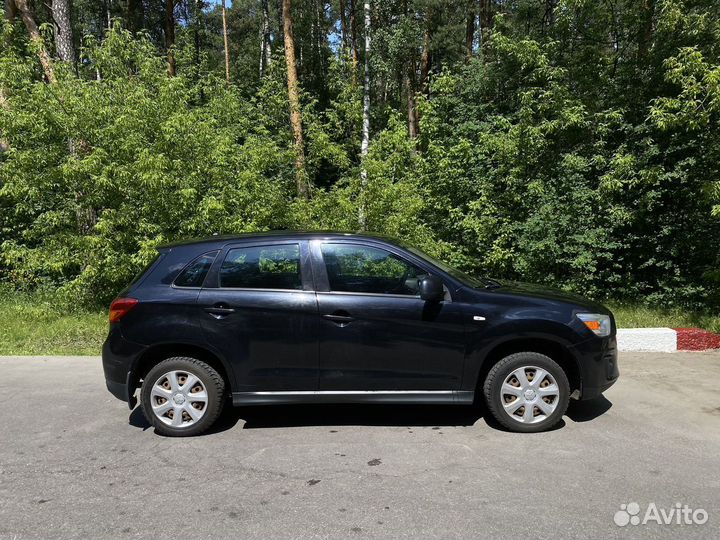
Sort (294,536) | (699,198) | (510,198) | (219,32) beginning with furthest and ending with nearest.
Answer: (219,32) < (510,198) < (699,198) < (294,536)

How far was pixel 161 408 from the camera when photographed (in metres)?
4.69

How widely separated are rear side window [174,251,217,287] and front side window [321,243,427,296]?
3.36 ft

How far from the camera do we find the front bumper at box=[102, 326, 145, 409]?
4.70 metres

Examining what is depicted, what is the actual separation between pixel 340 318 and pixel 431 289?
31.6 inches

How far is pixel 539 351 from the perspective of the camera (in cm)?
482

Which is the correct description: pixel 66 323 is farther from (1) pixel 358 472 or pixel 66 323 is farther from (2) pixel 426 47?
(2) pixel 426 47

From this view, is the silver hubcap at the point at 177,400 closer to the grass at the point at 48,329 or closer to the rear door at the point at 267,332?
the rear door at the point at 267,332

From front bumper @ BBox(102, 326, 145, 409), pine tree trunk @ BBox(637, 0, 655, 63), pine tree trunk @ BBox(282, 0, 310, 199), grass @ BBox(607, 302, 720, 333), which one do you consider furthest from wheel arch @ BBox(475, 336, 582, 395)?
pine tree trunk @ BBox(637, 0, 655, 63)

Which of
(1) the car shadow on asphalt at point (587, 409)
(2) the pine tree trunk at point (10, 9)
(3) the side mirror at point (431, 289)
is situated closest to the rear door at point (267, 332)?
(3) the side mirror at point (431, 289)

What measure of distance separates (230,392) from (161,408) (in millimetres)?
588

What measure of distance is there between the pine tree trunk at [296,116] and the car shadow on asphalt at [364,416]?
21.9 feet

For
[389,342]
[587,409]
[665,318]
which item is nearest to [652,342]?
[665,318]

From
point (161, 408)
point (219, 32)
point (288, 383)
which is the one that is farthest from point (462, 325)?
point (219, 32)

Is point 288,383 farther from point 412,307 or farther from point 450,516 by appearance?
point 450,516
